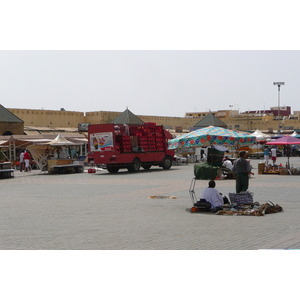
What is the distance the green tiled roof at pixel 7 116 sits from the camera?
169 feet

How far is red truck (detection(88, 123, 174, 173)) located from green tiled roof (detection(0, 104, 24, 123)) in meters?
21.2

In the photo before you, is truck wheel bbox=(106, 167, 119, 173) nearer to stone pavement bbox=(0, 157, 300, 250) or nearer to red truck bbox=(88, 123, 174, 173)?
red truck bbox=(88, 123, 174, 173)

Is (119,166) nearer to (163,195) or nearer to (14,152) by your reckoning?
(14,152)

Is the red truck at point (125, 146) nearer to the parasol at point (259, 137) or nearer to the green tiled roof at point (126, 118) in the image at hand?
the parasol at point (259, 137)

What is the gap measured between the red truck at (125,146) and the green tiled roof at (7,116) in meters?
21.2

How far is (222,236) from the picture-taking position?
374 inches

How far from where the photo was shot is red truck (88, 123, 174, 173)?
104 feet

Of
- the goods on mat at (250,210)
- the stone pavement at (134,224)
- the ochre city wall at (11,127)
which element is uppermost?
the ochre city wall at (11,127)

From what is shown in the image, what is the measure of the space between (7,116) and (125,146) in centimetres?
2344

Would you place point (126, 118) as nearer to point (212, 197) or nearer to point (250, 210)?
point (212, 197)

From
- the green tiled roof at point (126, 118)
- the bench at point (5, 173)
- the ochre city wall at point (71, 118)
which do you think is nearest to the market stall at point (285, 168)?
the bench at point (5, 173)

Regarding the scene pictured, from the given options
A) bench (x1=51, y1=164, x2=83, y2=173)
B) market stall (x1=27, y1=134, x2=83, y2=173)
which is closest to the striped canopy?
bench (x1=51, y1=164, x2=83, y2=173)

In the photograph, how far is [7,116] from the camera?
51.9 meters

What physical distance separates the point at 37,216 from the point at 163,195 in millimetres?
5904
